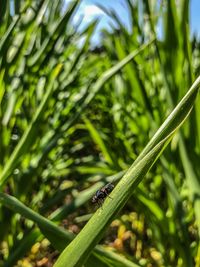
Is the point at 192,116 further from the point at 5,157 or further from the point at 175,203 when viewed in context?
the point at 5,157

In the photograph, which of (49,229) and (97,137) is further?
(97,137)

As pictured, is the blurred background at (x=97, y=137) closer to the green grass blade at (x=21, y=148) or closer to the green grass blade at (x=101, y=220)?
the green grass blade at (x=21, y=148)

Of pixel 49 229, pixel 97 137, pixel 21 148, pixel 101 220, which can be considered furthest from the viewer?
pixel 97 137

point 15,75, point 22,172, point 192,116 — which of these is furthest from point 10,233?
point 192,116

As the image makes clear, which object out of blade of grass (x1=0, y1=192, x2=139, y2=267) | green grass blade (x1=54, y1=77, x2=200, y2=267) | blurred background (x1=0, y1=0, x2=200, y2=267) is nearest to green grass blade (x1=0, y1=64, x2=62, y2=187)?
blurred background (x1=0, y1=0, x2=200, y2=267)

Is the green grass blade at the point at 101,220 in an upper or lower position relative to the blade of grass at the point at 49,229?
upper

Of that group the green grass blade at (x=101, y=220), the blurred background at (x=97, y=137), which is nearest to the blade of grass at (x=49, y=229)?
the blurred background at (x=97, y=137)

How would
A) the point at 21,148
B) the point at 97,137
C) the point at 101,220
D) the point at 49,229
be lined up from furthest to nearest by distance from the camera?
the point at 97,137 < the point at 21,148 < the point at 49,229 < the point at 101,220

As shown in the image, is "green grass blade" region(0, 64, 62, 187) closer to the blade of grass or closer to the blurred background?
the blurred background

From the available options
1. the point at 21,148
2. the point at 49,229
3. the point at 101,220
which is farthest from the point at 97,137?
the point at 101,220

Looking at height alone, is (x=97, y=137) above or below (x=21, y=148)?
below

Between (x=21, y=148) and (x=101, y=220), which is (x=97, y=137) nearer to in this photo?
(x=21, y=148)

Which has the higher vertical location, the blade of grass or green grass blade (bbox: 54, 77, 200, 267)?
green grass blade (bbox: 54, 77, 200, 267)
